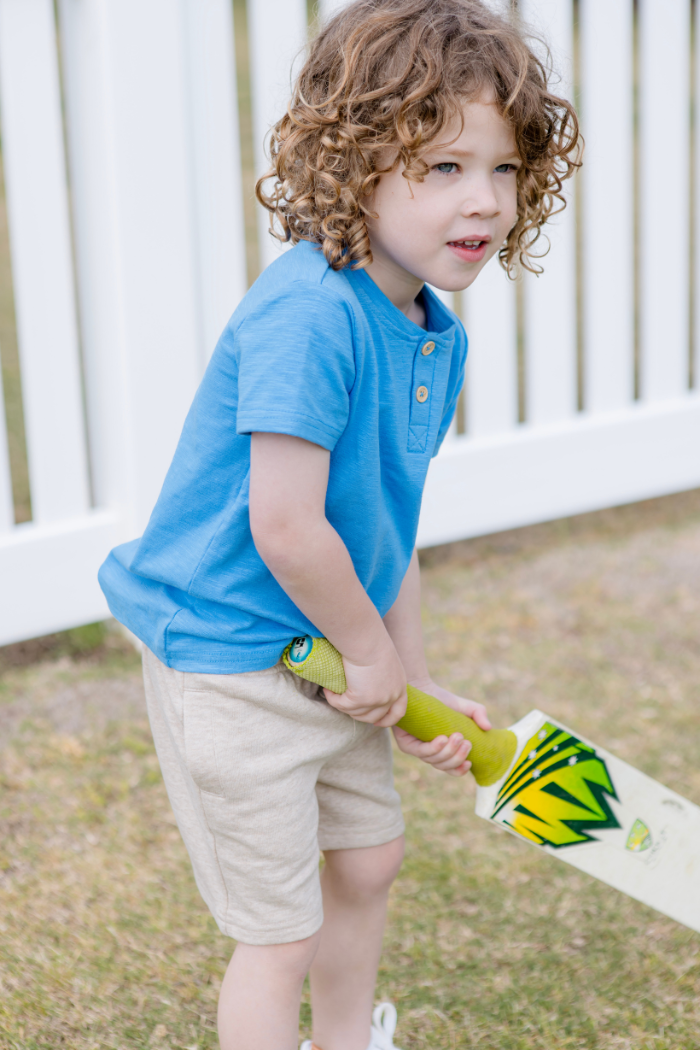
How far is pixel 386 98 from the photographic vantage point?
43.8 inches

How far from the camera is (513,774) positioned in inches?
57.2

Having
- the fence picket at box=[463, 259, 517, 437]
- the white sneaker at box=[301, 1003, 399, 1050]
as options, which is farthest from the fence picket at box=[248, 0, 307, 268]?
the white sneaker at box=[301, 1003, 399, 1050]

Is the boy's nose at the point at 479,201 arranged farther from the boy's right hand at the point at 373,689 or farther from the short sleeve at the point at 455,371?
the boy's right hand at the point at 373,689

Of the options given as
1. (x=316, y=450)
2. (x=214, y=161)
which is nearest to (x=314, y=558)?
(x=316, y=450)

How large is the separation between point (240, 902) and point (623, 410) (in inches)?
94.7

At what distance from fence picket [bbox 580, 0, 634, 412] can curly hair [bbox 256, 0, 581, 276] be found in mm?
2020

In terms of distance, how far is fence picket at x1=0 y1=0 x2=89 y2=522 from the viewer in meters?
2.31

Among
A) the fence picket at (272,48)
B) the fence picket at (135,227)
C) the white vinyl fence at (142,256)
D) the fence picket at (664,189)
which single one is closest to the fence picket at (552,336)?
the white vinyl fence at (142,256)

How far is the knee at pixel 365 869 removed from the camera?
1394 millimetres

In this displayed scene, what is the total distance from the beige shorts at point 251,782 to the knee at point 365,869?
0.43 feet

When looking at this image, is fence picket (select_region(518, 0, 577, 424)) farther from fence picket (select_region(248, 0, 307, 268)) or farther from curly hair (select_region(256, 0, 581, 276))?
curly hair (select_region(256, 0, 581, 276))

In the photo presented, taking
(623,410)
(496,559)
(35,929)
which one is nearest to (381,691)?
(35,929)

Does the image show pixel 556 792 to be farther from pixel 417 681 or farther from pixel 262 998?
pixel 262 998

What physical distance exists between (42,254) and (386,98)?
1.51m
